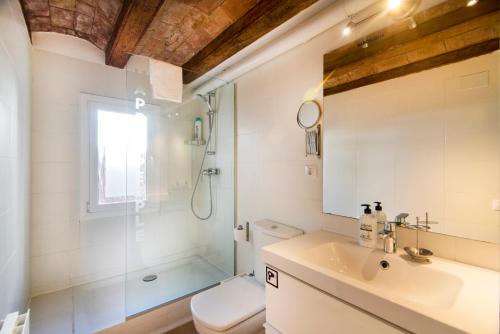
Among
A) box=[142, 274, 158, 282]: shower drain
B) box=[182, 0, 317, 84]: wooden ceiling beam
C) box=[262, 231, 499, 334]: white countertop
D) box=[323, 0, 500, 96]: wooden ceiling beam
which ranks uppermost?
box=[182, 0, 317, 84]: wooden ceiling beam

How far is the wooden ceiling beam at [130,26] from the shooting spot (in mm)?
1361

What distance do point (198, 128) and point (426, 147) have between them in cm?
205

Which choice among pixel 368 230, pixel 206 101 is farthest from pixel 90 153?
pixel 368 230

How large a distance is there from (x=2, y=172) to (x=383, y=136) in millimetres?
1939

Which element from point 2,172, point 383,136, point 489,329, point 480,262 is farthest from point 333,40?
point 2,172

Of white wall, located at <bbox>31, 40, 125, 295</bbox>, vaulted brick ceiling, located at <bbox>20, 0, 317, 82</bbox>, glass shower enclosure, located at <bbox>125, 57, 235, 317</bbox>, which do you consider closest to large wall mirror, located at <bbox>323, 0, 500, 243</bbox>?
vaulted brick ceiling, located at <bbox>20, 0, 317, 82</bbox>

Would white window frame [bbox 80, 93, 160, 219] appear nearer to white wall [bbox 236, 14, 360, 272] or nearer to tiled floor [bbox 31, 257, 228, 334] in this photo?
tiled floor [bbox 31, 257, 228, 334]

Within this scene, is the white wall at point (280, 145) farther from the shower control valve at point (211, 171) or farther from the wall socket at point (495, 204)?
the wall socket at point (495, 204)

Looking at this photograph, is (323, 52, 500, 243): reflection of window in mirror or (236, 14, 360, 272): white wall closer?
(323, 52, 500, 243): reflection of window in mirror

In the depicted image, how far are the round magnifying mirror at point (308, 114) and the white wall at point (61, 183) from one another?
1952 mm

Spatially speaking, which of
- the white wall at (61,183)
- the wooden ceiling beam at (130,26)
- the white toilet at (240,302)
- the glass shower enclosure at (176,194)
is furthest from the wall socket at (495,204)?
the white wall at (61,183)

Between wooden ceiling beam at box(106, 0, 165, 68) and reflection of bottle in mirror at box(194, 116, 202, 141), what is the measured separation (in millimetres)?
847

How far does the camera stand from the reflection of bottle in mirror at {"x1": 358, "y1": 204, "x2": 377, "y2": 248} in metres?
1.12

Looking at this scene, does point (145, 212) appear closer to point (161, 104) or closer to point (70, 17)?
point (161, 104)
